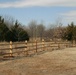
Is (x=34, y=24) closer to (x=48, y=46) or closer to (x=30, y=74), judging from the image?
(x=48, y=46)

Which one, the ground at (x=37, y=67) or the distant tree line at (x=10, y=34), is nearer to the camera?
the ground at (x=37, y=67)

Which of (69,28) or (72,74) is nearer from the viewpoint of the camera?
(72,74)

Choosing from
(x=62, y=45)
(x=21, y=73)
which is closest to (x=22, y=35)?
(x=62, y=45)

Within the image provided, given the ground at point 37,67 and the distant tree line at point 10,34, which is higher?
the distant tree line at point 10,34

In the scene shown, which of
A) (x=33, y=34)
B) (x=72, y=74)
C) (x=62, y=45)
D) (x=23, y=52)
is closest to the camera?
(x=72, y=74)

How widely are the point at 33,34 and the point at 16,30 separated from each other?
2152 inches

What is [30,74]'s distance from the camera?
546 inches

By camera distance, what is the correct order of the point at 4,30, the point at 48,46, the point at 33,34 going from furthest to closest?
the point at 33,34 < the point at 4,30 < the point at 48,46

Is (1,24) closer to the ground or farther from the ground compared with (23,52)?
farther from the ground

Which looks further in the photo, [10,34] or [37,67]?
[10,34]

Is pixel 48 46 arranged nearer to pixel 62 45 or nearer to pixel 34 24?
pixel 62 45

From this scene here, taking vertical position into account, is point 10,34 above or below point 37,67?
above

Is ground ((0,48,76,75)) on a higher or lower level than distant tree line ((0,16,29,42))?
lower

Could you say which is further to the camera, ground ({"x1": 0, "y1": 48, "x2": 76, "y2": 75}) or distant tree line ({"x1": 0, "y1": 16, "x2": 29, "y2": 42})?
distant tree line ({"x1": 0, "y1": 16, "x2": 29, "y2": 42})
